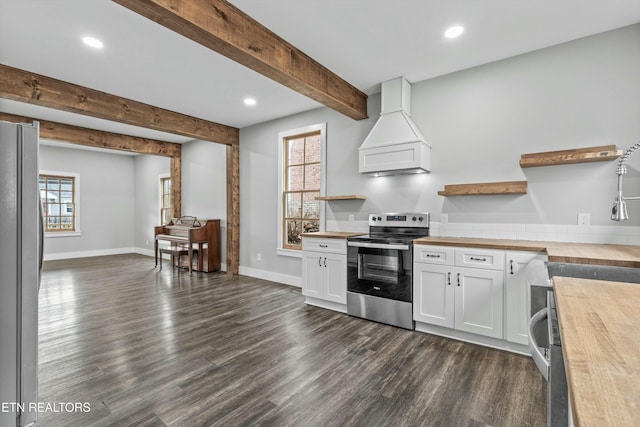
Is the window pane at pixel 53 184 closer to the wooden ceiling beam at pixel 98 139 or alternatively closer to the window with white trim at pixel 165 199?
the window with white trim at pixel 165 199

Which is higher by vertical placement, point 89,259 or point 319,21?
point 319,21

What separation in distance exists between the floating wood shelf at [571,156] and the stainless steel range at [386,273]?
1.12 m

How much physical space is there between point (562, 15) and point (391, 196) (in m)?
2.20

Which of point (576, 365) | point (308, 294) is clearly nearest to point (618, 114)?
point (576, 365)

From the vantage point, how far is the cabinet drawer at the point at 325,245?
3561 millimetres

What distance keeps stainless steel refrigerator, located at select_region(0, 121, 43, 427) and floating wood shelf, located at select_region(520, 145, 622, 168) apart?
3.51m

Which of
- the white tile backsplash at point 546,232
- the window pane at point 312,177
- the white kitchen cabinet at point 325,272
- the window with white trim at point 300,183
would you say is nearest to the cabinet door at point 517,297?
the white tile backsplash at point 546,232

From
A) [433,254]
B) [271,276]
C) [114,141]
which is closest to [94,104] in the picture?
[114,141]

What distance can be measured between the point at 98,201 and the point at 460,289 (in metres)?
8.94

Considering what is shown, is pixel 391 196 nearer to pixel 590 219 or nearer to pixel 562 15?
pixel 590 219

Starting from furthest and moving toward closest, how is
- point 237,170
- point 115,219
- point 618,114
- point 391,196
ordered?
point 115,219 → point 237,170 → point 391,196 → point 618,114

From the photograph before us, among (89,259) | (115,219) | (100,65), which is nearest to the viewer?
(100,65)

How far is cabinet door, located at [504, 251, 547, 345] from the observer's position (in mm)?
2482

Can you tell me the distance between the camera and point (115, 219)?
8391 millimetres
